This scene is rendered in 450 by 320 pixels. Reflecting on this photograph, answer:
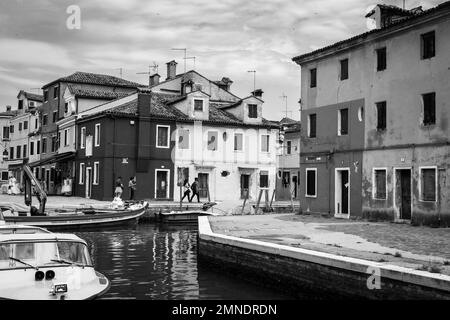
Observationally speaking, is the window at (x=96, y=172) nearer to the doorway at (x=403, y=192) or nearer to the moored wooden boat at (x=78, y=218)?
the moored wooden boat at (x=78, y=218)

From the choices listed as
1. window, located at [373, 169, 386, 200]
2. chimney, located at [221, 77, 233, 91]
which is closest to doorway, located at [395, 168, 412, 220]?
window, located at [373, 169, 386, 200]

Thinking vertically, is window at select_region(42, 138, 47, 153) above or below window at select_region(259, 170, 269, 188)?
above

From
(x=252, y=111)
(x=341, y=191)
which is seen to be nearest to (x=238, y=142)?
(x=252, y=111)

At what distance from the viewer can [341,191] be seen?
74.5 feet

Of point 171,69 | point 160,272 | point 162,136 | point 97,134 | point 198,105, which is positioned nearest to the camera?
point 160,272

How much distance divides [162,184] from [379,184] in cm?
1936

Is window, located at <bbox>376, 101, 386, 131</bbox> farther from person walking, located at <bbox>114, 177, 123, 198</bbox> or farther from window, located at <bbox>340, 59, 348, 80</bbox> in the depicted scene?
person walking, located at <bbox>114, 177, 123, 198</bbox>

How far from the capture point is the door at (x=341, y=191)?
73.7ft

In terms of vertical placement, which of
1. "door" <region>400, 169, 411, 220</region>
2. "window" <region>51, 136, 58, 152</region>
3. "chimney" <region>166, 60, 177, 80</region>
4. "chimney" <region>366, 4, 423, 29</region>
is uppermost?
"chimney" <region>166, 60, 177, 80</region>

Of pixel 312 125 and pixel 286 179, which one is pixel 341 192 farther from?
pixel 286 179

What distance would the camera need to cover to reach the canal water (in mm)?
11930

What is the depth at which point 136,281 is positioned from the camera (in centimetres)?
1323
